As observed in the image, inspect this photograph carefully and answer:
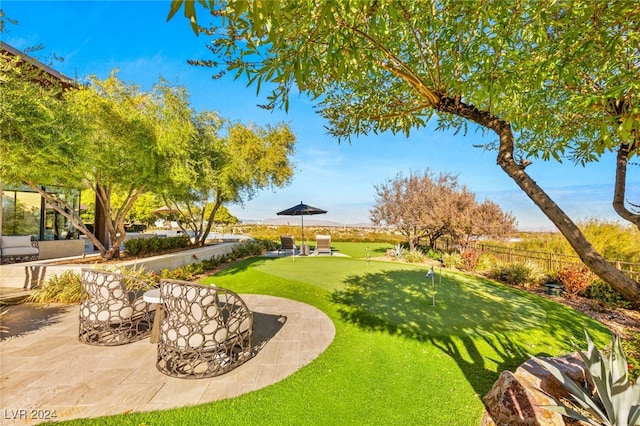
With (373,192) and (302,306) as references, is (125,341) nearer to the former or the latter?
(302,306)

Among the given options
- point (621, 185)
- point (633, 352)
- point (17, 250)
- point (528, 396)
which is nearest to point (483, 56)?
point (621, 185)

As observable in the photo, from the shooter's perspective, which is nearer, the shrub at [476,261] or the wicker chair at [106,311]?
the wicker chair at [106,311]

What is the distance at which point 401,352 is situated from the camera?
169 inches

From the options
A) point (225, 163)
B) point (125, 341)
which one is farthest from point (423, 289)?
point (225, 163)

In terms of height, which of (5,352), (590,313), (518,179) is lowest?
(590,313)

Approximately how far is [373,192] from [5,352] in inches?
738

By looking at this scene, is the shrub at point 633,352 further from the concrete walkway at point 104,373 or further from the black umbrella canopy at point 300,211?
the black umbrella canopy at point 300,211

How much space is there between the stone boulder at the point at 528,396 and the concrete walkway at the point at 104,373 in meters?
2.25

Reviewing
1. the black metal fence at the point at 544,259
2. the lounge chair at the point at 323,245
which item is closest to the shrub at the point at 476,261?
the black metal fence at the point at 544,259

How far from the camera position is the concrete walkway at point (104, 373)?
289cm

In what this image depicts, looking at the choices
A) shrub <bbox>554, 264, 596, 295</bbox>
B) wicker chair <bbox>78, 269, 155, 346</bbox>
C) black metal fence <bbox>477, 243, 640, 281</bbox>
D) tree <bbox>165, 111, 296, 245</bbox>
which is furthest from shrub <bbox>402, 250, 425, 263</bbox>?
wicker chair <bbox>78, 269, 155, 346</bbox>

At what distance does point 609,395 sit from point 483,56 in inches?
117

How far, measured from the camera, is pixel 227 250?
14.5 metres

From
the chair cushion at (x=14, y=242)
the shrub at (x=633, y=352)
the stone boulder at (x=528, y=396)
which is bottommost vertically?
the shrub at (x=633, y=352)
